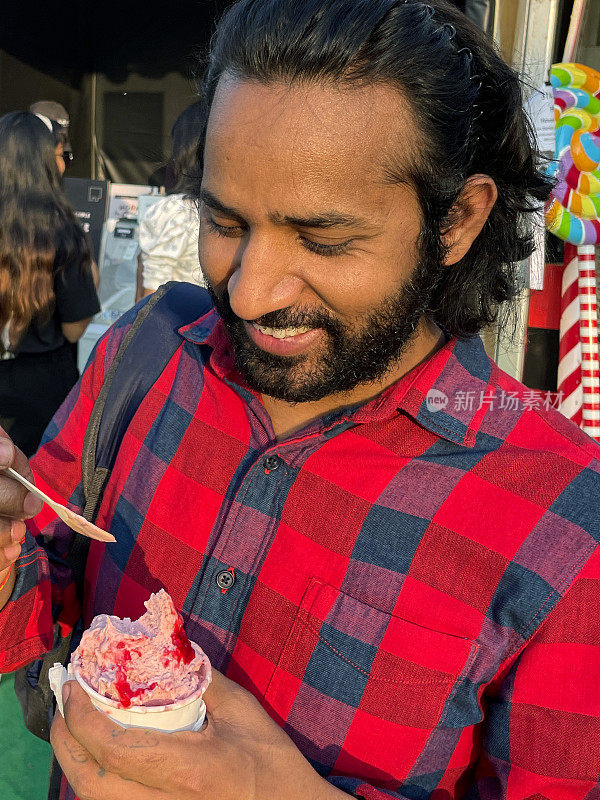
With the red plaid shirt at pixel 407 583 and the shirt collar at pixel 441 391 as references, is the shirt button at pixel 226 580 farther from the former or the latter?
the shirt collar at pixel 441 391

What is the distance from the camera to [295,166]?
41.6 inches

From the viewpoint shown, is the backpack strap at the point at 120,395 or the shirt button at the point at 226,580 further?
the backpack strap at the point at 120,395

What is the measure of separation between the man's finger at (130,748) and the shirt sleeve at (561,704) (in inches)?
20.7

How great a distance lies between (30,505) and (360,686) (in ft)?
2.01

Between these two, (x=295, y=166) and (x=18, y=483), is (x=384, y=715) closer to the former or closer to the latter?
(x=18, y=483)

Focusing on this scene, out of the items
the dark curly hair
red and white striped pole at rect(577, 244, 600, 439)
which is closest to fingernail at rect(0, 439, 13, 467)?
the dark curly hair

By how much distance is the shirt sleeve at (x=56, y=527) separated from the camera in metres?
1.32

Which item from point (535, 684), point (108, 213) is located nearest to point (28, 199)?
point (108, 213)

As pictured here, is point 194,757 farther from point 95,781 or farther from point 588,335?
point 588,335

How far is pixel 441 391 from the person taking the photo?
125 centimetres

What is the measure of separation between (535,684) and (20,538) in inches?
33.0

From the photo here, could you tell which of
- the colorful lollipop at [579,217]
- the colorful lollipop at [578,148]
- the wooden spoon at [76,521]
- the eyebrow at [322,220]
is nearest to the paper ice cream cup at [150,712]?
the wooden spoon at [76,521]

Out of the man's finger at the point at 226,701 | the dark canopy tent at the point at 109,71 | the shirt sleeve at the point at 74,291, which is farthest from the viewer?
the dark canopy tent at the point at 109,71

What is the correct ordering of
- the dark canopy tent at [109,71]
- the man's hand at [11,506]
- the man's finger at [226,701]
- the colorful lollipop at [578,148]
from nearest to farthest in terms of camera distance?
the man's finger at [226,701], the man's hand at [11,506], the colorful lollipop at [578,148], the dark canopy tent at [109,71]
